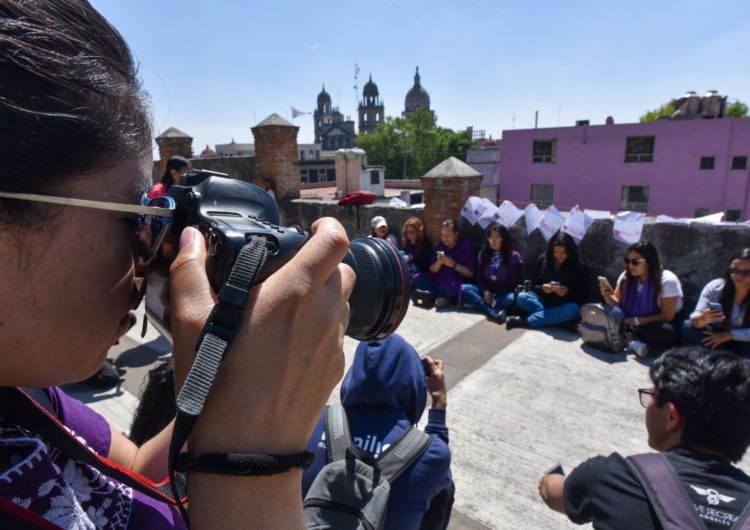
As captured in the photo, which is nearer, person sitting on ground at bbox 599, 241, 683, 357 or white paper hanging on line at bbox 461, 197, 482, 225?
person sitting on ground at bbox 599, 241, 683, 357

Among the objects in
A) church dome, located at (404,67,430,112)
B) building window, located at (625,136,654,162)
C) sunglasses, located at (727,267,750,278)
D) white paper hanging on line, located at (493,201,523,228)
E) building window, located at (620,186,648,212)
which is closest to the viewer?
sunglasses, located at (727,267,750,278)

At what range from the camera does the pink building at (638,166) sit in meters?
24.9

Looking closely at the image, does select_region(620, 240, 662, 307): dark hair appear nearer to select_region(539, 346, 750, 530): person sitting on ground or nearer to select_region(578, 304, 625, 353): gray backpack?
select_region(578, 304, 625, 353): gray backpack

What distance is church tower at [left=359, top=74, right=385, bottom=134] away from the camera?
10517 centimetres

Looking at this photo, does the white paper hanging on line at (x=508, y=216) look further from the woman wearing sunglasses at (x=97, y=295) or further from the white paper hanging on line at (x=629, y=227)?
the woman wearing sunglasses at (x=97, y=295)

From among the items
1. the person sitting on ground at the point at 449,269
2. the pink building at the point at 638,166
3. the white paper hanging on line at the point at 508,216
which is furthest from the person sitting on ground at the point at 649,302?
the pink building at the point at 638,166

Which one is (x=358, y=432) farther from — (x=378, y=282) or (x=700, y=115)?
(x=700, y=115)

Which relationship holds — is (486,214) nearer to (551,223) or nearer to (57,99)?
(551,223)

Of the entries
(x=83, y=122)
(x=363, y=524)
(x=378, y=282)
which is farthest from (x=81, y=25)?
(x=363, y=524)

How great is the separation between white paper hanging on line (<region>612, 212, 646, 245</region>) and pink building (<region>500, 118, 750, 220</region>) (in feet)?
76.6

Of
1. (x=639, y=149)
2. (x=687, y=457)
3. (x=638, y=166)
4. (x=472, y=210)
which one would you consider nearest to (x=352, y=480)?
(x=687, y=457)

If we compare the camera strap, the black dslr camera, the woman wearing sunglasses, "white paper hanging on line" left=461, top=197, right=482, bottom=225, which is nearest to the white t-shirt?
"white paper hanging on line" left=461, top=197, right=482, bottom=225

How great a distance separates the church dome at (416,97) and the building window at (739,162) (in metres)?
79.3

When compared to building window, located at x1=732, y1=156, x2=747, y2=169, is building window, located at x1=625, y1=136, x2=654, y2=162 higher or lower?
higher
